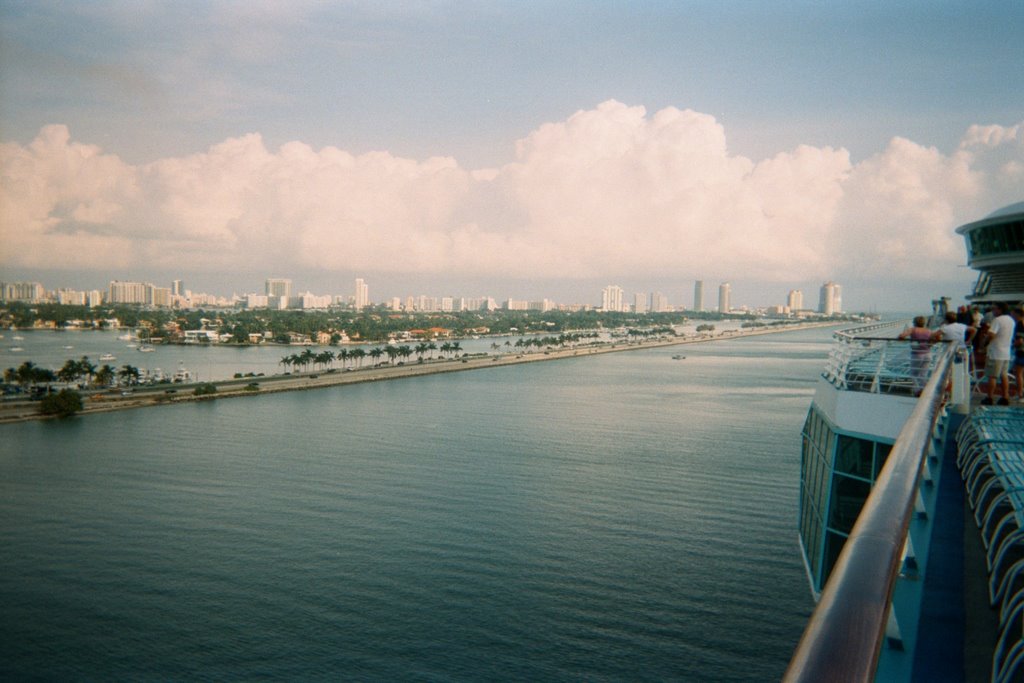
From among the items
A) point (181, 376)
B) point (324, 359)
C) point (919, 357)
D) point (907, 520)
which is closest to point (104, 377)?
point (181, 376)

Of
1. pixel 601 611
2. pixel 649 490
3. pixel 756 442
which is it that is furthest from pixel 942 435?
pixel 756 442

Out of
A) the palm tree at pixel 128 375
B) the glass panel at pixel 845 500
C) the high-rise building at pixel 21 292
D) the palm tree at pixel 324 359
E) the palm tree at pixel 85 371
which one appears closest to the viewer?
the glass panel at pixel 845 500

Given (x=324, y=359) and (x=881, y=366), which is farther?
(x=324, y=359)

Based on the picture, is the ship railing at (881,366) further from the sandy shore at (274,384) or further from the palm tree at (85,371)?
the palm tree at (85,371)

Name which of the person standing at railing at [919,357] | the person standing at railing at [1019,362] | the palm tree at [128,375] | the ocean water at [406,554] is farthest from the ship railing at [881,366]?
the palm tree at [128,375]

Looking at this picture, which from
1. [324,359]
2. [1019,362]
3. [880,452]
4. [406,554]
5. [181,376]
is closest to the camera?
[880,452]

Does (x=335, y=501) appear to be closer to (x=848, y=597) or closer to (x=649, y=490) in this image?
(x=649, y=490)

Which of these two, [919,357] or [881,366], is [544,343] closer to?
[919,357]
